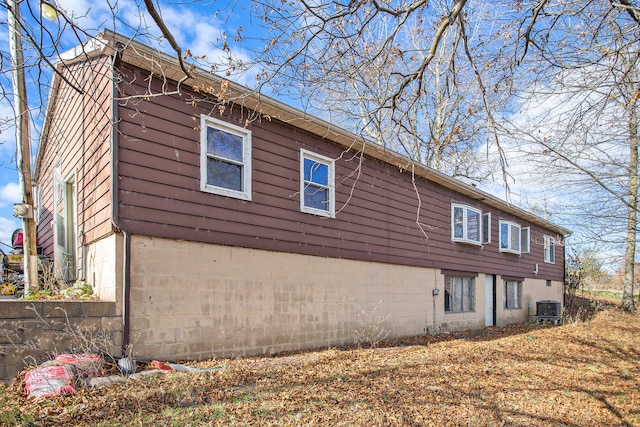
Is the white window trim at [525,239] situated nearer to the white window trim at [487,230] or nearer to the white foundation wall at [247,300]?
the white window trim at [487,230]

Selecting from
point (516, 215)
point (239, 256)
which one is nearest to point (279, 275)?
point (239, 256)

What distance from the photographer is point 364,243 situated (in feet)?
33.3

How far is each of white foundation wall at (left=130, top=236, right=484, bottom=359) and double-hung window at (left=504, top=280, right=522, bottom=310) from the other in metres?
7.58

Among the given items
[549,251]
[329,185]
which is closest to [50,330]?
[329,185]

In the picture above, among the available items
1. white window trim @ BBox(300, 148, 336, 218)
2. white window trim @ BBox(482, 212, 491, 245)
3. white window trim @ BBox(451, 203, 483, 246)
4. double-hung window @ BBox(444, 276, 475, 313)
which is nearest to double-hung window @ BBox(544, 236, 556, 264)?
white window trim @ BBox(482, 212, 491, 245)

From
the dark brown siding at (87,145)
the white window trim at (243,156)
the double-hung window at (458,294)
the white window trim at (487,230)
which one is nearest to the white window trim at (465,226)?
the white window trim at (487,230)

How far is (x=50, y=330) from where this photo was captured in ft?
17.4

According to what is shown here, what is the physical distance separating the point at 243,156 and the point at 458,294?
913 cm

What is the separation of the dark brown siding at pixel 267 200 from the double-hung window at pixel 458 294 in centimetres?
71

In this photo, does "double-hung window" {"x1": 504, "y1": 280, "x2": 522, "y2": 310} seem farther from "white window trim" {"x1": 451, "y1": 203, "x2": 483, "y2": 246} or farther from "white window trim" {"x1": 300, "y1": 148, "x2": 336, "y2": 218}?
"white window trim" {"x1": 300, "y1": 148, "x2": 336, "y2": 218}

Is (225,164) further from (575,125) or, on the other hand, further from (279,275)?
(575,125)

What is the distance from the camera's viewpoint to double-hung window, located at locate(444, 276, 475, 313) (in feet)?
43.3

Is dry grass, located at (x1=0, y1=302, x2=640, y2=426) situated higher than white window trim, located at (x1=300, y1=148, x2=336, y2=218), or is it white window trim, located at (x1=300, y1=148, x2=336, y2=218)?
white window trim, located at (x1=300, y1=148, x2=336, y2=218)

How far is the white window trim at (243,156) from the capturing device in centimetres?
705
